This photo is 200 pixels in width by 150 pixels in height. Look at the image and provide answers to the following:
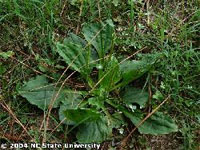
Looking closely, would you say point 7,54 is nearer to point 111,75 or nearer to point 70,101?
point 70,101

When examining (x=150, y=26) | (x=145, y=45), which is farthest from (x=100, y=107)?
(x=150, y=26)

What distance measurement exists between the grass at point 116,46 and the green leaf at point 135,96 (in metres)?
0.06

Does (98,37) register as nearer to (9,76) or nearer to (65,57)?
(65,57)

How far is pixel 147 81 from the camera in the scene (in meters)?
2.15

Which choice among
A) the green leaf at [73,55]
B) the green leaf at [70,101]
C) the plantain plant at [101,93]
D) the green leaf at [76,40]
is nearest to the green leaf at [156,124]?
the plantain plant at [101,93]

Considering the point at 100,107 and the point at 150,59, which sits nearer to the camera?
the point at 100,107

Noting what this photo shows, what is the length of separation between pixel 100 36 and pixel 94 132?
0.63m

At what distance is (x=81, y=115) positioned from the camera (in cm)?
189

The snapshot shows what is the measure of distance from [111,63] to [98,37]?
0.24 m

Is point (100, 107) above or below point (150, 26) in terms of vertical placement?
below

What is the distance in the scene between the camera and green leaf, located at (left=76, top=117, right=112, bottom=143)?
1934 millimetres

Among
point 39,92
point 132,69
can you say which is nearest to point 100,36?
point 132,69

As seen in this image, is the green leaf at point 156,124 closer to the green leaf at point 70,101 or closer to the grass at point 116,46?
the grass at point 116,46

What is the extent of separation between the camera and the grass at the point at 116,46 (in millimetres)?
2064
